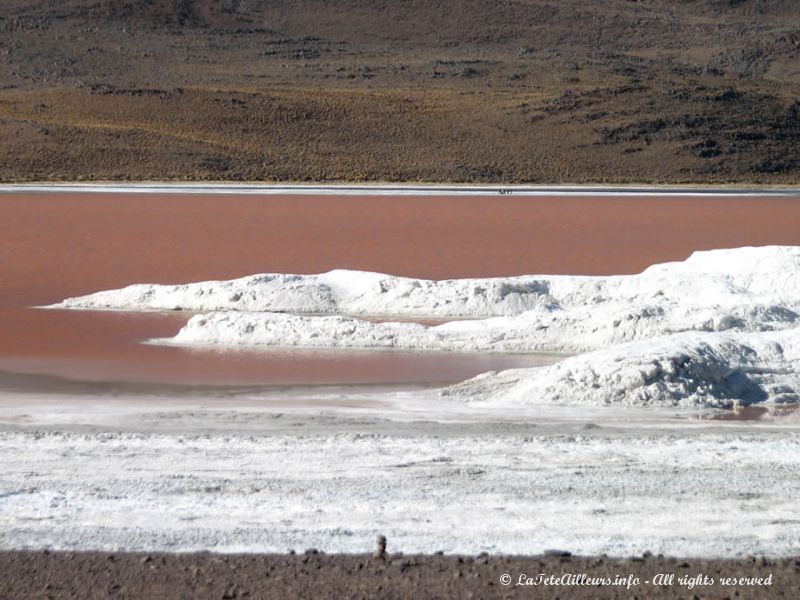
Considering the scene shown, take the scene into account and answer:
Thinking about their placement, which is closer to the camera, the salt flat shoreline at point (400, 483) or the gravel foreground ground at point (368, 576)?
the gravel foreground ground at point (368, 576)

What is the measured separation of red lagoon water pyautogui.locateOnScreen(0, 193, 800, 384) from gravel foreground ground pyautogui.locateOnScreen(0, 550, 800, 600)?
5351mm

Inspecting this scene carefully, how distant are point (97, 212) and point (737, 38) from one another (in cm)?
8179

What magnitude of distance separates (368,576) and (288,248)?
19.6m

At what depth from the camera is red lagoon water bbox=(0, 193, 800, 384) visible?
42.1 feet

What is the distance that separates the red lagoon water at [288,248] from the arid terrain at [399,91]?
1870 centimetres

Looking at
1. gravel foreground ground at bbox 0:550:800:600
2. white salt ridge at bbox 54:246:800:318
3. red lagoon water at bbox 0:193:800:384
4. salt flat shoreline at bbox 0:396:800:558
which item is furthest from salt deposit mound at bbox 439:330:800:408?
white salt ridge at bbox 54:246:800:318

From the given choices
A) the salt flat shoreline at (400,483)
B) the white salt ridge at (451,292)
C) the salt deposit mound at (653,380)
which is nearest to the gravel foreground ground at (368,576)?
the salt flat shoreline at (400,483)

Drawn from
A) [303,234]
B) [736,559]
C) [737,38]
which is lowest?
[736,559]

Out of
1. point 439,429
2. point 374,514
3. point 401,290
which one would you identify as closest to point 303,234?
point 401,290

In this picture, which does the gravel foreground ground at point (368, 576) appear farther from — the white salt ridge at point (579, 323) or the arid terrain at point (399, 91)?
the arid terrain at point (399, 91)

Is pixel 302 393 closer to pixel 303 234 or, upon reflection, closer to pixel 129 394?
pixel 129 394

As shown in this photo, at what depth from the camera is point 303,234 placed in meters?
28.6

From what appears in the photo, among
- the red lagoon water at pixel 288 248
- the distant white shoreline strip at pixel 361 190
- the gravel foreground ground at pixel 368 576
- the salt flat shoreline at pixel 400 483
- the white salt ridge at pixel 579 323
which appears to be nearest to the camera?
the gravel foreground ground at pixel 368 576

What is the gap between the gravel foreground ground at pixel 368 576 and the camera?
19.9 ft
